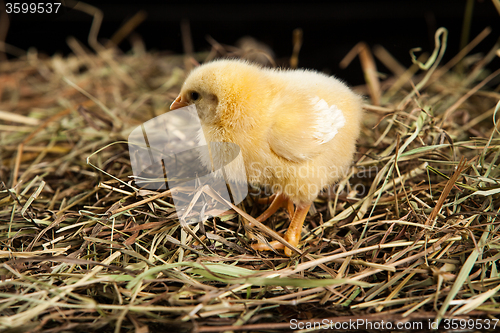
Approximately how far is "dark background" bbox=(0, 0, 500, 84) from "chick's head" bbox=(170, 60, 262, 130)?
1544 millimetres

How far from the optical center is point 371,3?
2645 mm

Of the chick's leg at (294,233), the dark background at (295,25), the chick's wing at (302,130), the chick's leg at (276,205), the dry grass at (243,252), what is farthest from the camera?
the dark background at (295,25)

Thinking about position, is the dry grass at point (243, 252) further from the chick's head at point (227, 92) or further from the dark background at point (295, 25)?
the dark background at point (295, 25)

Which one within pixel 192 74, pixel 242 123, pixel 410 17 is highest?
pixel 410 17

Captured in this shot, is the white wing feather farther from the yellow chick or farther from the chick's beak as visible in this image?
the chick's beak

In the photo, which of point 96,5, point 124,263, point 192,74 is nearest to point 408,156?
point 192,74

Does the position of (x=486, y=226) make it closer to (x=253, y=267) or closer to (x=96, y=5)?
(x=253, y=267)

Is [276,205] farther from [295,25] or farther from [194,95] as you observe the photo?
[295,25]

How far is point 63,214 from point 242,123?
73 cm

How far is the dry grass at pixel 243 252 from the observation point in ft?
3.01

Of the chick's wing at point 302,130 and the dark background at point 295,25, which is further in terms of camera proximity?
the dark background at point 295,25

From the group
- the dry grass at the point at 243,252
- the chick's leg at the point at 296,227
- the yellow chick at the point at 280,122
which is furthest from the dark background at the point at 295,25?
the chick's leg at the point at 296,227

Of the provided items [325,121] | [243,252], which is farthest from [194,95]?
[243,252]

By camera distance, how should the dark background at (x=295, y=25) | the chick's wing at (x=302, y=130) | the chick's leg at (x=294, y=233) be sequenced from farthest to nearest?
the dark background at (x=295, y=25), the chick's leg at (x=294, y=233), the chick's wing at (x=302, y=130)
